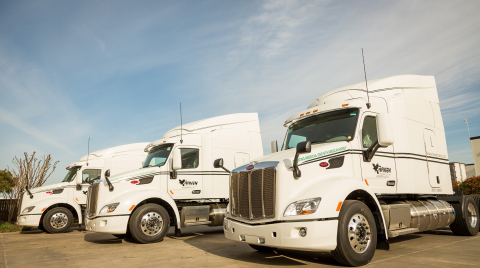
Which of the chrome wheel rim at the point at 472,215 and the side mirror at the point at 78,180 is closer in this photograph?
the chrome wheel rim at the point at 472,215

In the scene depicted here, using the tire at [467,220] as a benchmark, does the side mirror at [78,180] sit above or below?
above

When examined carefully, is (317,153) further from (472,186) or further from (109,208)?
(472,186)

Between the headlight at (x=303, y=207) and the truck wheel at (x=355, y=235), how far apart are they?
507 millimetres

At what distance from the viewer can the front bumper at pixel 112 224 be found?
8.67m

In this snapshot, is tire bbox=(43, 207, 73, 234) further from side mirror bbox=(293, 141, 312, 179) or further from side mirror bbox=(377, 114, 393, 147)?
side mirror bbox=(377, 114, 393, 147)

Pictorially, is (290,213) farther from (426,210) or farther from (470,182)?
(470,182)

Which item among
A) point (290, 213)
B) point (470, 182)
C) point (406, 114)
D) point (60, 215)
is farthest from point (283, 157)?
point (470, 182)

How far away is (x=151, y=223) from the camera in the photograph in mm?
9102

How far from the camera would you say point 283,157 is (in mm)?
6051

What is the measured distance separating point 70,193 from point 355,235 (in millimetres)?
12030

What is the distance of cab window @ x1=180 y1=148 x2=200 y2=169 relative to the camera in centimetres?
1050

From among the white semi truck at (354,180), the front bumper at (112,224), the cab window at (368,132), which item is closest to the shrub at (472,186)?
the white semi truck at (354,180)

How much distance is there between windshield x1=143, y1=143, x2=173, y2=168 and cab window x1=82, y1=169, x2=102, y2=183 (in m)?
4.96

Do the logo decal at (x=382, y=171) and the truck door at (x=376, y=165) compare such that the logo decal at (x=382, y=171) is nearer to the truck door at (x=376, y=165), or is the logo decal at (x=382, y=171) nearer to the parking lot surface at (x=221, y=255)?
the truck door at (x=376, y=165)
